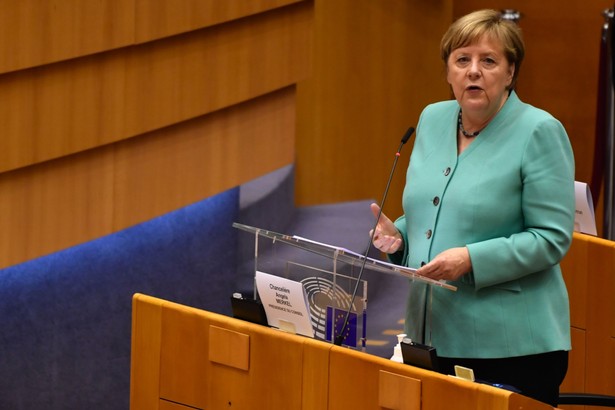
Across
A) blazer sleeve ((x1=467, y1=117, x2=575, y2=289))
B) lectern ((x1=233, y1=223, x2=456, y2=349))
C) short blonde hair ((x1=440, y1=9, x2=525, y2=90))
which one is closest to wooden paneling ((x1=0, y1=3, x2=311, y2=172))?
lectern ((x1=233, y1=223, x2=456, y2=349))

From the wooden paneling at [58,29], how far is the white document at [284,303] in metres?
1.48

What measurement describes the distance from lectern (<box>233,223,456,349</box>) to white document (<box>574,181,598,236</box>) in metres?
0.95

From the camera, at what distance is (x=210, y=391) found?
8.30 feet

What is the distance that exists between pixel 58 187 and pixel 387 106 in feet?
8.27

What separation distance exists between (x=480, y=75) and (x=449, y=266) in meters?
0.38

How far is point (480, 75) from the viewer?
238 cm

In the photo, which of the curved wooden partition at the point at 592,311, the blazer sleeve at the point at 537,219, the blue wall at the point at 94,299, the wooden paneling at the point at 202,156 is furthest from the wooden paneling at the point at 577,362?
the blue wall at the point at 94,299

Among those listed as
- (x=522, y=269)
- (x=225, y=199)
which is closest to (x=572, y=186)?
(x=522, y=269)

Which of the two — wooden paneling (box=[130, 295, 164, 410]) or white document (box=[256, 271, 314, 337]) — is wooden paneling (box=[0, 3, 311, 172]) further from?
white document (box=[256, 271, 314, 337])

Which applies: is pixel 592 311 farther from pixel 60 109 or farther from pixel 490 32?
pixel 60 109

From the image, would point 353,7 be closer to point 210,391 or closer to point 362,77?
point 362,77

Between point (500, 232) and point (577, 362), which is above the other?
point (500, 232)

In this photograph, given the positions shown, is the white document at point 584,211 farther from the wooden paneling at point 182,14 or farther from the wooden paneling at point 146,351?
the wooden paneling at point 182,14

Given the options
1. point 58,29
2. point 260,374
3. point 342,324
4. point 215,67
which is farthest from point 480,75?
point 215,67
